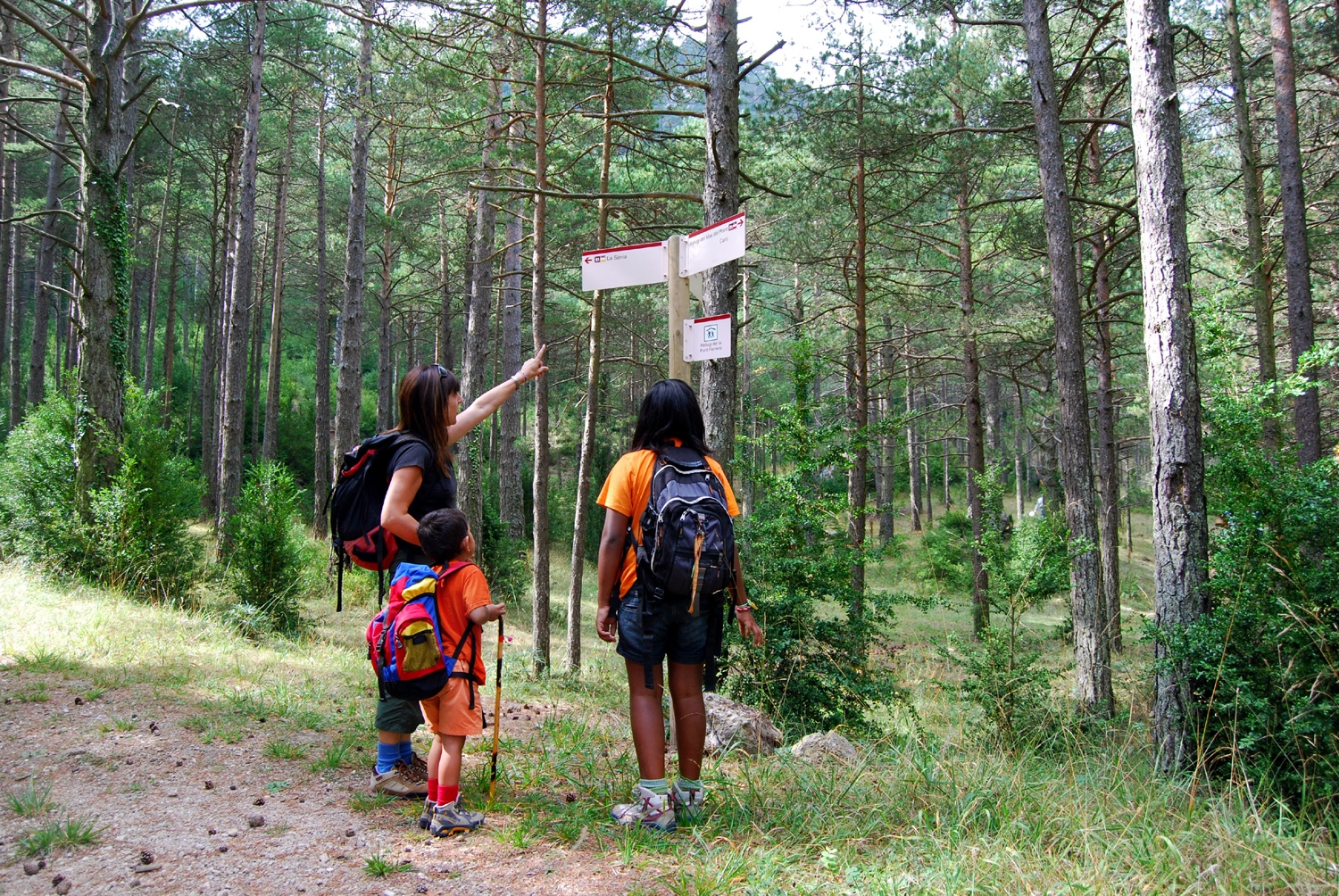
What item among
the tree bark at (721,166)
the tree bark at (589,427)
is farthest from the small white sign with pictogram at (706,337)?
the tree bark at (589,427)

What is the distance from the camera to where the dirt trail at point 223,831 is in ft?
9.07

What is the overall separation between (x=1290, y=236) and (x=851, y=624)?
9.57 metres

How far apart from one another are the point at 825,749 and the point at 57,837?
3.34 meters

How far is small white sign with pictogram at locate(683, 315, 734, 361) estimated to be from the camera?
14.6 feet

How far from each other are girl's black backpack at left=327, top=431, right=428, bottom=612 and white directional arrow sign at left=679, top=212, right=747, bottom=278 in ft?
6.19

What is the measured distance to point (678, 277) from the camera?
15.5 feet

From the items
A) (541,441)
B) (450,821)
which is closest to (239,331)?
(541,441)

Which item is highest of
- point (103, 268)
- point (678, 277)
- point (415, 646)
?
point (103, 268)

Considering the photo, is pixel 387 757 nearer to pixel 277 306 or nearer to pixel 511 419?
pixel 511 419

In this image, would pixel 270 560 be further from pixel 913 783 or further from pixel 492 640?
pixel 913 783

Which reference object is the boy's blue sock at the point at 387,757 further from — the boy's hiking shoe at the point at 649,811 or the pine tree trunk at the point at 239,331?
the pine tree trunk at the point at 239,331

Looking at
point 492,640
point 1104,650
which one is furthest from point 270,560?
point 1104,650

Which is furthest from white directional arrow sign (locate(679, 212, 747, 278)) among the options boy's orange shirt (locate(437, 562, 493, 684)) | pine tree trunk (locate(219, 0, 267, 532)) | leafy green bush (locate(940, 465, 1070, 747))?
pine tree trunk (locate(219, 0, 267, 532))

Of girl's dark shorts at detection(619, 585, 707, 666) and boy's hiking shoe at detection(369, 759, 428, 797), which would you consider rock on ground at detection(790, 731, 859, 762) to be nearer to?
girl's dark shorts at detection(619, 585, 707, 666)
